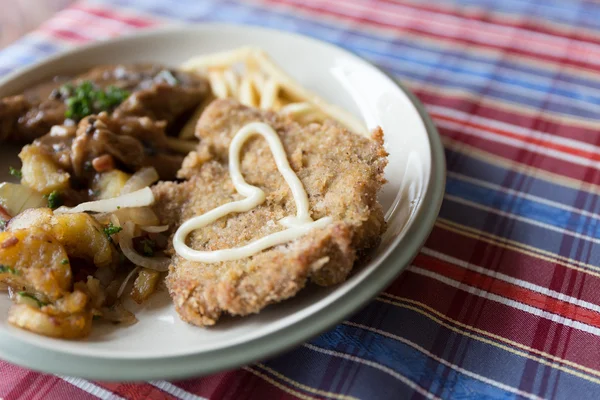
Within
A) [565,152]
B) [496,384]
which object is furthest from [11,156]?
[565,152]

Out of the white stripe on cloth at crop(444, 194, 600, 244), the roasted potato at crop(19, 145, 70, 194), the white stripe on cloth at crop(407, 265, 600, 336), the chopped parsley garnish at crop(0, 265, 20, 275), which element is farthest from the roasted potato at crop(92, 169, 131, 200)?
the white stripe on cloth at crop(444, 194, 600, 244)

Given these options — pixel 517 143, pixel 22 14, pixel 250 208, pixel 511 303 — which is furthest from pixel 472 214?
pixel 22 14

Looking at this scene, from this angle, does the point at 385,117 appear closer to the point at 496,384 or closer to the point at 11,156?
the point at 496,384

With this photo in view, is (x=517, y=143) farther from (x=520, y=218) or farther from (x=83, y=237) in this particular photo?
(x=83, y=237)

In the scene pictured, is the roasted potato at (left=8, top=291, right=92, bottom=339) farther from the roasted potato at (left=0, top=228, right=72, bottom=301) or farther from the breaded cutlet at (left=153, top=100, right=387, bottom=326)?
the breaded cutlet at (left=153, top=100, right=387, bottom=326)

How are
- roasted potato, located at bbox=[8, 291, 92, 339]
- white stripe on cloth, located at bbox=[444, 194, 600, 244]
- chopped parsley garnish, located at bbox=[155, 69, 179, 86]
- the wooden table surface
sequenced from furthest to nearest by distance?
the wooden table surface → chopped parsley garnish, located at bbox=[155, 69, 179, 86] → white stripe on cloth, located at bbox=[444, 194, 600, 244] → roasted potato, located at bbox=[8, 291, 92, 339]
